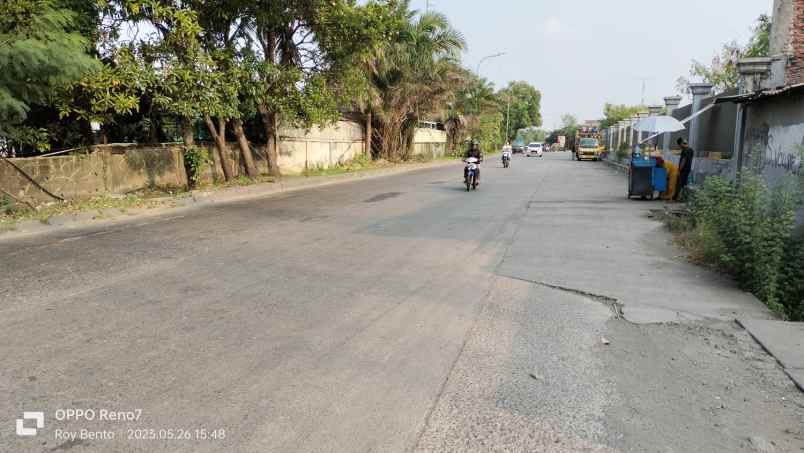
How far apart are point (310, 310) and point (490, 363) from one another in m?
1.94

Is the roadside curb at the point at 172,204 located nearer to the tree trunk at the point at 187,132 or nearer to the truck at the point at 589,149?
the tree trunk at the point at 187,132

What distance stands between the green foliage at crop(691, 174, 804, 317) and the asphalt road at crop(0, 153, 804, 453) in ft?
1.14

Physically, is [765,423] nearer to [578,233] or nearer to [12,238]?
[578,233]

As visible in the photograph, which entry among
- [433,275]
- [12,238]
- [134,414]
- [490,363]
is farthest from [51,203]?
[490,363]

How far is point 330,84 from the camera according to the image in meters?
20.2

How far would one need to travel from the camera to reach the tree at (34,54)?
9312 millimetres

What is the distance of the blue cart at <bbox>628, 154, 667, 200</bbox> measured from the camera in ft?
51.5

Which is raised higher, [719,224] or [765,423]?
[719,224]

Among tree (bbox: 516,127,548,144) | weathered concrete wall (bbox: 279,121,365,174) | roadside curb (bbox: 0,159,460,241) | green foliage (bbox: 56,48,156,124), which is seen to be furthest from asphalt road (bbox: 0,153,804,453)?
tree (bbox: 516,127,548,144)

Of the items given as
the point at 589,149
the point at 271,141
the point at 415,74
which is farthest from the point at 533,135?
the point at 271,141

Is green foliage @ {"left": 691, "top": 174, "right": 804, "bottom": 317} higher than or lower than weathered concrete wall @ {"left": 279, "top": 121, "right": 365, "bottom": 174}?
lower

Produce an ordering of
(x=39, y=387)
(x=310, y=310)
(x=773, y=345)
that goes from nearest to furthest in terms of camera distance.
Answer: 1. (x=39, y=387)
2. (x=773, y=345)
3. (x=310, y=310)

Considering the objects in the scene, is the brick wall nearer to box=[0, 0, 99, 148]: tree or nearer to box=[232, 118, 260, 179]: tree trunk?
box=[232, 118, 260, 179]: tree trunk
